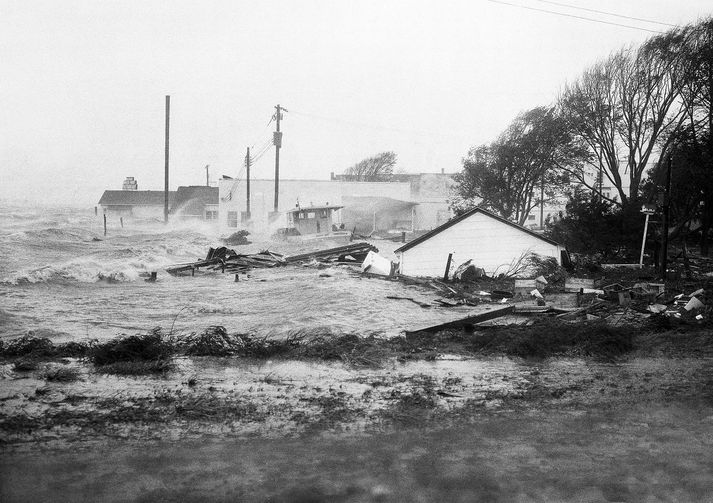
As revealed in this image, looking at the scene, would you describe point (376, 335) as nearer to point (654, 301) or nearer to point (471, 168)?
point (654, 301)

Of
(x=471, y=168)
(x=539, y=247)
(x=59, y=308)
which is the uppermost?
(x=471, y=168)

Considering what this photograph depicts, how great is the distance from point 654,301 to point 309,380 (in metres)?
8.57

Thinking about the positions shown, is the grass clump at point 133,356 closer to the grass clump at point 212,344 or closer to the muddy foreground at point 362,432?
the muddy foreground at point 362,432

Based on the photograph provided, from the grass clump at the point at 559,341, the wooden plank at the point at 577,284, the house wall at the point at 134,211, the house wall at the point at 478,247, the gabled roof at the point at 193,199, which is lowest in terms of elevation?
the grass clump at the point at 559,341

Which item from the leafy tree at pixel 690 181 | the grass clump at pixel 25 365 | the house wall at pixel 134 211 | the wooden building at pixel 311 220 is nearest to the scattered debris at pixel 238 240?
the wooden building at pixel 311 220

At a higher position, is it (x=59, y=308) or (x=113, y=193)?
(x=113, y=193)

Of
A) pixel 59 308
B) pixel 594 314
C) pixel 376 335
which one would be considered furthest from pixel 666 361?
pixel 59 308

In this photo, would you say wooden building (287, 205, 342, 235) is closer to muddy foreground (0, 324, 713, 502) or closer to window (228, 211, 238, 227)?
window (228, 211, 238, 227)

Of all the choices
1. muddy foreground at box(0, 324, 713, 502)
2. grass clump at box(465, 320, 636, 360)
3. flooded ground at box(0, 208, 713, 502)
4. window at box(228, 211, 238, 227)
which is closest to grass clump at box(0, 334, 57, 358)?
flooded ground at box(0, 208, 713, 502)

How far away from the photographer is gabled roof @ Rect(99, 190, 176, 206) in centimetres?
6247

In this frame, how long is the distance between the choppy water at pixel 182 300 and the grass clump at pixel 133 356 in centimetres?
295

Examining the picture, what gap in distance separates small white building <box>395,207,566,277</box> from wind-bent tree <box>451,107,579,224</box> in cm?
1177

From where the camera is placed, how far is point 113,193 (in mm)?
62969

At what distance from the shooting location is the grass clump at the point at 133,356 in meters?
7.68
